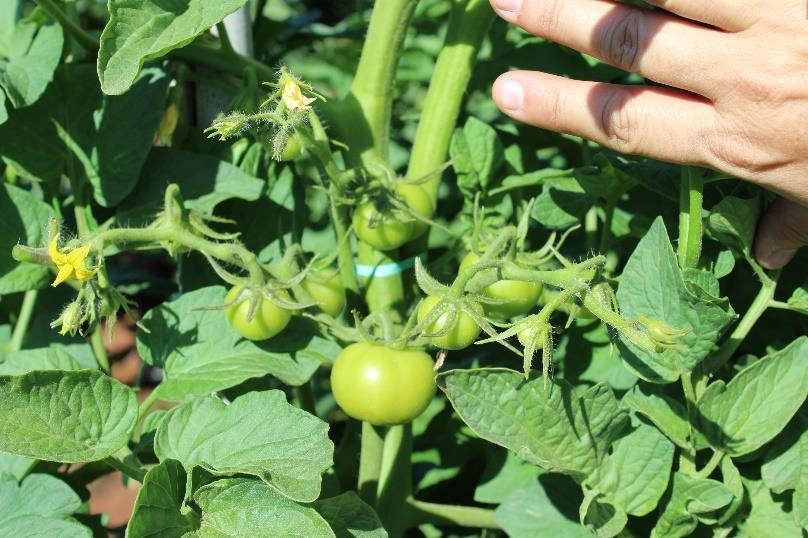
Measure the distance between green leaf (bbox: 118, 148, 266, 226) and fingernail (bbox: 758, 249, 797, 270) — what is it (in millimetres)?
555

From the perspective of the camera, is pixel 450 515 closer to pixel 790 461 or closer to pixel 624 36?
pixel 790 461

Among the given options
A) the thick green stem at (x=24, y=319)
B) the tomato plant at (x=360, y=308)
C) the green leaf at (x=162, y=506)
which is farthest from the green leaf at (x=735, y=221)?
the thick green stem at (x=24, y=319)

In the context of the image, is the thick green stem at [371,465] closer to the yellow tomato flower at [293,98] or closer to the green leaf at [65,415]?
the green leaf at [65,415]

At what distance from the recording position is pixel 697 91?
0.86m

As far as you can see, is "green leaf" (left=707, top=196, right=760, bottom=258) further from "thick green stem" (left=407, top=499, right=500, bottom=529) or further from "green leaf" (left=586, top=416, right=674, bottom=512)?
"thick green stem" (left=407, top=499, right=500, bottom=529)

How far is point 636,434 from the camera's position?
955 millimetres

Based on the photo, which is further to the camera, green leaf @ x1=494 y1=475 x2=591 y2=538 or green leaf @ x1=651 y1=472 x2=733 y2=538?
green leaf @ x1=494 y1=475 x2=591 y2=538

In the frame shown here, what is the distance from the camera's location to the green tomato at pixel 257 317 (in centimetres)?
91

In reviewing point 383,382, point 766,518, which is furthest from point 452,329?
point 766,518

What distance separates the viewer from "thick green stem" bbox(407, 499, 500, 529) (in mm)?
1094

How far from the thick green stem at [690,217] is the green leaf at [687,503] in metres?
0.22

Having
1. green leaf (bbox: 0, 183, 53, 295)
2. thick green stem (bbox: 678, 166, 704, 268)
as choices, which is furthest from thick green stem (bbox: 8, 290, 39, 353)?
thick green stem (bbox: 678, 166, 704, 268)

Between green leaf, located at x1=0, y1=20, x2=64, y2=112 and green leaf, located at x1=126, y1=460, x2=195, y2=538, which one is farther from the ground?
green leaf, located at x1=0, y1=20, x2=64, y2=112

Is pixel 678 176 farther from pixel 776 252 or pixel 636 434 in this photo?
pixel 636 434
